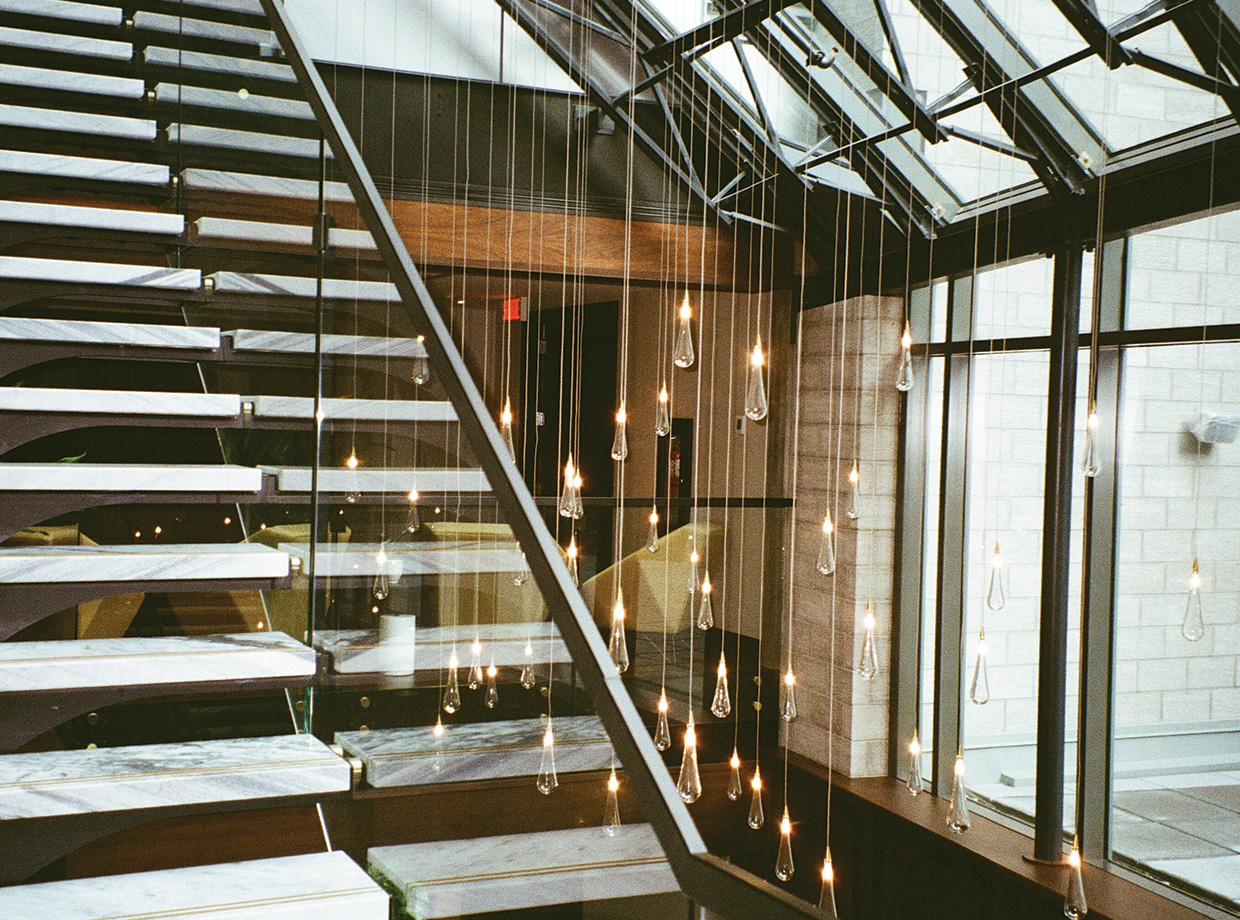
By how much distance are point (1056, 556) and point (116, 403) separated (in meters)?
4.24

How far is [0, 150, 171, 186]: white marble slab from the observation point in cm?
348

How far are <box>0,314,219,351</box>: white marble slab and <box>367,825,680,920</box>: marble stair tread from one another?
203cm

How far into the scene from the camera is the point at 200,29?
365 centimetres

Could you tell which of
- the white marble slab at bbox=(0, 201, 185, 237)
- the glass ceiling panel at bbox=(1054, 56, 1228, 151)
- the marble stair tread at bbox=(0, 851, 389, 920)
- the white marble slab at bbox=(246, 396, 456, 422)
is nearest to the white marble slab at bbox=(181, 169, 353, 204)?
the white marble slab at bbox=(0, 201, 185, 237)

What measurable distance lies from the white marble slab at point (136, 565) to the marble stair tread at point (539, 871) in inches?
41.3

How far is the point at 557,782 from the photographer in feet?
4.53

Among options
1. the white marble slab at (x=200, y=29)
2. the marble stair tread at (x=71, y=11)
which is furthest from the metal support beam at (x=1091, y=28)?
the marble stair tread at (x=71, y=11)

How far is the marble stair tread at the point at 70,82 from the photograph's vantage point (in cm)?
395

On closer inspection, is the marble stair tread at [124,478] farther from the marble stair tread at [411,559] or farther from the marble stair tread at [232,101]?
the marble stair tread at [232,101]

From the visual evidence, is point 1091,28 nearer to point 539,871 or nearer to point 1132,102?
point 1132,102

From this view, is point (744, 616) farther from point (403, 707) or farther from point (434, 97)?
point (403, 707)

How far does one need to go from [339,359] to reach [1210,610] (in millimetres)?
4117

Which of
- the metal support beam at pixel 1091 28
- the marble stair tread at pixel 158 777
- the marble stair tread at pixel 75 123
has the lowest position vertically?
the marble stair tread at pixel 158 777

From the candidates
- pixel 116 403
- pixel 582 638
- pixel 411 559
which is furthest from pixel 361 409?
pixel 116 403
